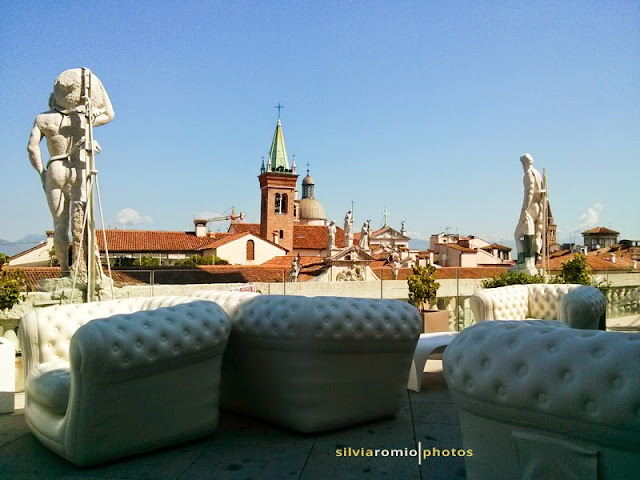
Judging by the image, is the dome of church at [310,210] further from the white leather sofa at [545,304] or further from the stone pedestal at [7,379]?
the stone pedestal at [7,379]

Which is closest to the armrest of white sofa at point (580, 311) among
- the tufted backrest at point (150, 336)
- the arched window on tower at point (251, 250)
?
the tufted backrest at point (150, 336)

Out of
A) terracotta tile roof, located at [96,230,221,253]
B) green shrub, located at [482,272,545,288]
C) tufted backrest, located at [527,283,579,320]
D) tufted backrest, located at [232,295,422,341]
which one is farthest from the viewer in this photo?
terracotta tile roof, located at [96,230,221,253]

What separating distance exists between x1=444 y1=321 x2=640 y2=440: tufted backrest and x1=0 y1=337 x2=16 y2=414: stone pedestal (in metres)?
3.38

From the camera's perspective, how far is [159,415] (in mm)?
3322

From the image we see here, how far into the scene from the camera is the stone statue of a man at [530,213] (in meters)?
11.4

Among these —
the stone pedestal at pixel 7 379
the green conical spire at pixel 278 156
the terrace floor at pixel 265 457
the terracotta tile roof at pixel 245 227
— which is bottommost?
the terrace floor at pixel 265 457

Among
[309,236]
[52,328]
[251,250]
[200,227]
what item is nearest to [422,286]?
[52,328]

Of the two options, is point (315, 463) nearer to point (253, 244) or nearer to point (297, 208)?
point (253, 244)

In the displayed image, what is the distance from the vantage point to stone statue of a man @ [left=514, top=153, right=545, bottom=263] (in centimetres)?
1137

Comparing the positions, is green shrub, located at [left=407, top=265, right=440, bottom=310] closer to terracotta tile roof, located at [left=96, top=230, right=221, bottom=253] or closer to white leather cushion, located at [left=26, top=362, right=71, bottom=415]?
white leather cushion, located at [left=26, top=362, right=71, bottom=415]

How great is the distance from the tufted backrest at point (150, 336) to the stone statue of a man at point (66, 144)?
3915 mm

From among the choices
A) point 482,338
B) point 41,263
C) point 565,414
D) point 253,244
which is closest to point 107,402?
point 482,338

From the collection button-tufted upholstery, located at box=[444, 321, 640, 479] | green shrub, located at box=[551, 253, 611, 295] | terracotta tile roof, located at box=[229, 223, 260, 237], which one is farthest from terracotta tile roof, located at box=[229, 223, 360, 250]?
button-tufted upholstery, located at box=[444, 321, 640, 479]

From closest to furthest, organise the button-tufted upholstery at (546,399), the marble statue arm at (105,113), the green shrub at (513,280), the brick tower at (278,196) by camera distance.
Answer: the button-tufted upholstery at (546,399) → the marble statue arm at (105,113) → the green shrub at (513,280) → the brick tower at (278,196)
